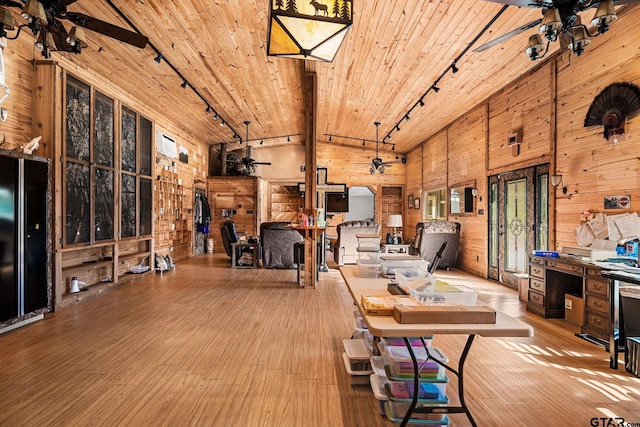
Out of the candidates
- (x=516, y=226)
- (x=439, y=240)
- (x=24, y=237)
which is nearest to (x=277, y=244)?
(x=439, y=240)

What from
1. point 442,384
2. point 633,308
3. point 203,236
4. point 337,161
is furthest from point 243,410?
point 337,161

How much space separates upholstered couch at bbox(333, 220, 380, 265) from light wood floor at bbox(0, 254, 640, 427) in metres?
3.76

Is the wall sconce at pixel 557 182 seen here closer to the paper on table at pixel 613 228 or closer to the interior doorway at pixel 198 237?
the paper on table at pixel 613 228

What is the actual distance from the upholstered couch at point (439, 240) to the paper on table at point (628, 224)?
422 centimetres

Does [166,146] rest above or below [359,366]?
above

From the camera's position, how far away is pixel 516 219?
5.93 meters

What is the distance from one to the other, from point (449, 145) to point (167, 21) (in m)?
6.88

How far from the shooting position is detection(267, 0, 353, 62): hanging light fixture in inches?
94.1

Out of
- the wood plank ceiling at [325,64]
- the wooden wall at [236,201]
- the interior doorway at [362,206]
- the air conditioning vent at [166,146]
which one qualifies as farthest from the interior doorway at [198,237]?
the interior doorway at [362,206]

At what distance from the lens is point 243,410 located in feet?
7.23

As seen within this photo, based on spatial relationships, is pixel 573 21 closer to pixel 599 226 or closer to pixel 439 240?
pixel 599 226

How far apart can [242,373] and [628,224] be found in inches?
165

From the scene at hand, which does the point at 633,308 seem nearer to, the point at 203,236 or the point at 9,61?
the point at 9,61

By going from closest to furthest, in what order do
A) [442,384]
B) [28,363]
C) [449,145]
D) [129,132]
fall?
[442,384]
[28,363]
[129,132]
[449,145]
